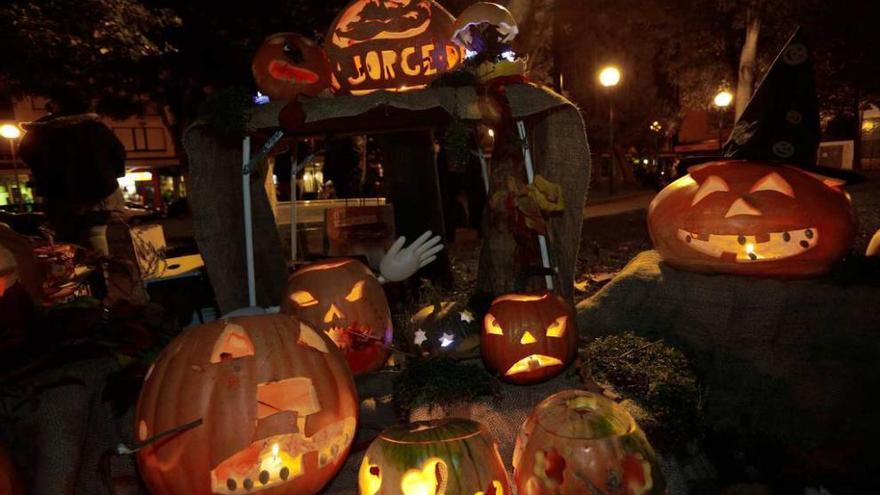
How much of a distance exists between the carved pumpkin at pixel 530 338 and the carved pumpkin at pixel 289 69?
2126 millimetres

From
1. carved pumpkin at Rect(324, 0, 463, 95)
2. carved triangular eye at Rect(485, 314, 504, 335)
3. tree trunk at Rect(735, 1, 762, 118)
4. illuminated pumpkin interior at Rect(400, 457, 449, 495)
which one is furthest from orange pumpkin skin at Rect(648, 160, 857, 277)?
tree trunk at Rect(735, 1, 762, 118)

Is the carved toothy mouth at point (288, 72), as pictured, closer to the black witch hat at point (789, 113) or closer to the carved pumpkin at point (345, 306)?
the carved pumpkin at point (345, 306)

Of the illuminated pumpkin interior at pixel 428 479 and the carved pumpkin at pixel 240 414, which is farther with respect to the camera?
the carved pumpkin at pixel 240 414

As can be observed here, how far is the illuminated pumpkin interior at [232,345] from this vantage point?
238cm

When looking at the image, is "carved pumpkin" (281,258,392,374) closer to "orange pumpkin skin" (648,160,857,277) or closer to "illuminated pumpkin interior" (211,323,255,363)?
"illuminated pumpkin interior" (211,323,255,363)

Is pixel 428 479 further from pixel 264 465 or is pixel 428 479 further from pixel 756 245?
pixel 756 245

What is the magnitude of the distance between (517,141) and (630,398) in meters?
1.88

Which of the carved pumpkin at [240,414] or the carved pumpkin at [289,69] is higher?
the carved pumpkin at [289,69]

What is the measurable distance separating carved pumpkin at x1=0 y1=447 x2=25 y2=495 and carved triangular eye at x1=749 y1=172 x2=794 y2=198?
414 centimetres

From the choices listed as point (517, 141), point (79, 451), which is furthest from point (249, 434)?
point (517, 141)

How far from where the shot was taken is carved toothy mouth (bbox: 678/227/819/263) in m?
3.42

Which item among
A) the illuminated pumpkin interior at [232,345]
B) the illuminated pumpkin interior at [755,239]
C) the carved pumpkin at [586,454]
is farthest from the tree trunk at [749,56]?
the illuminated pumpkin interior at [232,345]

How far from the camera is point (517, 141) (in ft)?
12.7

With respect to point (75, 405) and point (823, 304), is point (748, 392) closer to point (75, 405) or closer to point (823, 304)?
point (823, 304)
